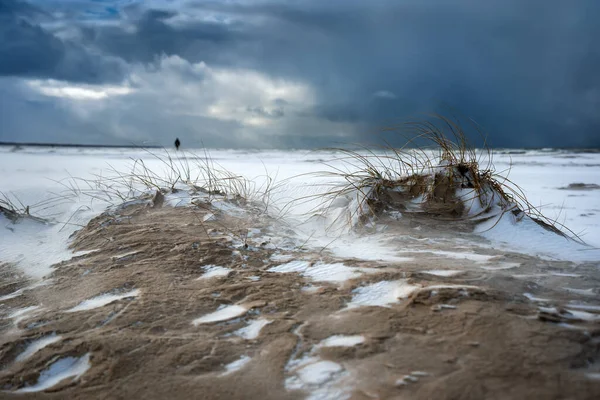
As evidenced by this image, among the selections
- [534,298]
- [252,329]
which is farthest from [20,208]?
[534,298]

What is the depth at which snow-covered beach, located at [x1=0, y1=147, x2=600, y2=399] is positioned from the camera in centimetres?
104

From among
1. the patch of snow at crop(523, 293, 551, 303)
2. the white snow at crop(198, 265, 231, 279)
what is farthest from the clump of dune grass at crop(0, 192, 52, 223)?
the patch of snow at crop(523, 293, 551, 303)

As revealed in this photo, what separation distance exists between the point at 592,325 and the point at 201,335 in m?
1.10

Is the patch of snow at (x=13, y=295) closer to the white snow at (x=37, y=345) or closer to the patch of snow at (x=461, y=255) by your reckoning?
the white snow at (x=37, y=345)

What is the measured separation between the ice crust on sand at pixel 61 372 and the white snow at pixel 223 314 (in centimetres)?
32

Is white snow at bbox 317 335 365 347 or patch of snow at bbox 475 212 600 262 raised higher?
patch of snow at bbox 475 212 600 262

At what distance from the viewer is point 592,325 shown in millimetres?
1187

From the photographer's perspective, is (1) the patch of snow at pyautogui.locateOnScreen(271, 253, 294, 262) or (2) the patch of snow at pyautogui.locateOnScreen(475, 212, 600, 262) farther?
(2) the patch of snow at pyautogui.locateOnScreen(475, 212, 600, 262)

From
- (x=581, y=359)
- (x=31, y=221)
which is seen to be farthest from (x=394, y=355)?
(x=31, y=221)

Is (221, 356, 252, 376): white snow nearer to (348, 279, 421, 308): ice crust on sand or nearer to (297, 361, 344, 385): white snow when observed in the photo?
(297, 361, 344, 385): white snow

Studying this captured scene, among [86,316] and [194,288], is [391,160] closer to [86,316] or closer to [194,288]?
[194,288]

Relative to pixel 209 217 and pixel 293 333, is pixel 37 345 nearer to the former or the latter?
pixel 293 333

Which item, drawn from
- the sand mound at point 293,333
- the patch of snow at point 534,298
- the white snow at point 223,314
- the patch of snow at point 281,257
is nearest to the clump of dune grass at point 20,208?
the sand mound at point 293,333

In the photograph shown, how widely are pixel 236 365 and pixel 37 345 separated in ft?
2.21
